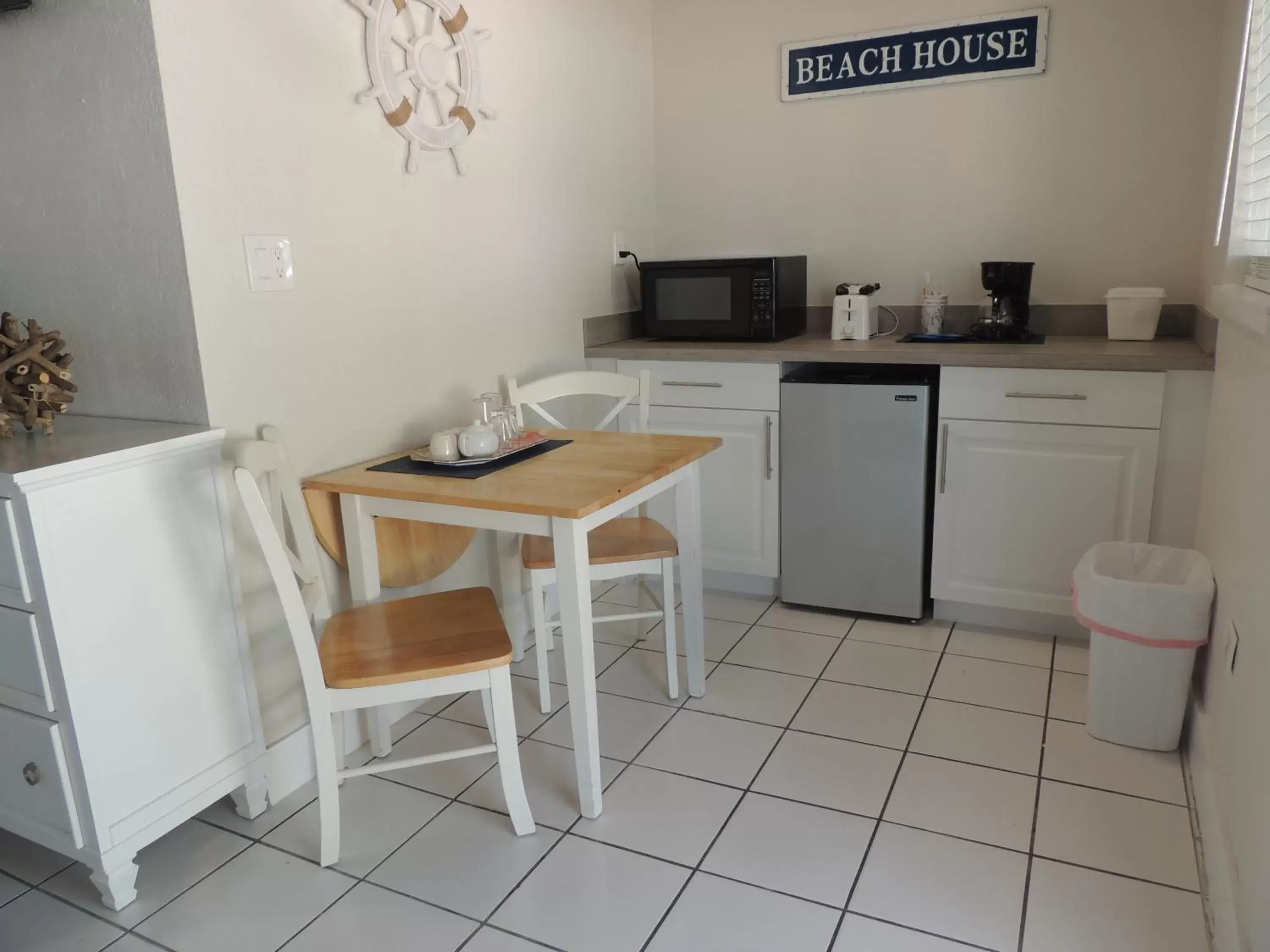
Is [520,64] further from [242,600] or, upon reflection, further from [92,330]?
[242,600]

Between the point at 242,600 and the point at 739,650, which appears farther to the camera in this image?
the point at 739,650

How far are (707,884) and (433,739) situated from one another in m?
0.87

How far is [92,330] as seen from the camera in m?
1.95

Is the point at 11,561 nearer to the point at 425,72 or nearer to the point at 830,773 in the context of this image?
the point at 425,72

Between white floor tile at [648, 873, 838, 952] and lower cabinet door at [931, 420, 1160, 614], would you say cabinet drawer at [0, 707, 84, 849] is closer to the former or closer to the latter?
white floor tile at [648, 873, 838, 952]

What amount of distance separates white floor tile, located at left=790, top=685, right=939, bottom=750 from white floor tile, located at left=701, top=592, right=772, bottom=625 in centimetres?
52

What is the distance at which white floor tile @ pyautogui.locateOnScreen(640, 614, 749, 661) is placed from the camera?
275 centimetres

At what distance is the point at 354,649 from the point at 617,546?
2.51 feet

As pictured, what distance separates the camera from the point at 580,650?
1831mm

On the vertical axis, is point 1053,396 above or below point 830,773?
above

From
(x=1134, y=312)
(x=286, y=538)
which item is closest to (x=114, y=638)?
(x=286, y=538)

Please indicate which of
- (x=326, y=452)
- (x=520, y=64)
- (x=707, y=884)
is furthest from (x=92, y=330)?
(x=707, y=884)

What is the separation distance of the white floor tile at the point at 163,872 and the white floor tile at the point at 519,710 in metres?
0.63

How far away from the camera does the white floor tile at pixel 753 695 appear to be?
7.75 ft
